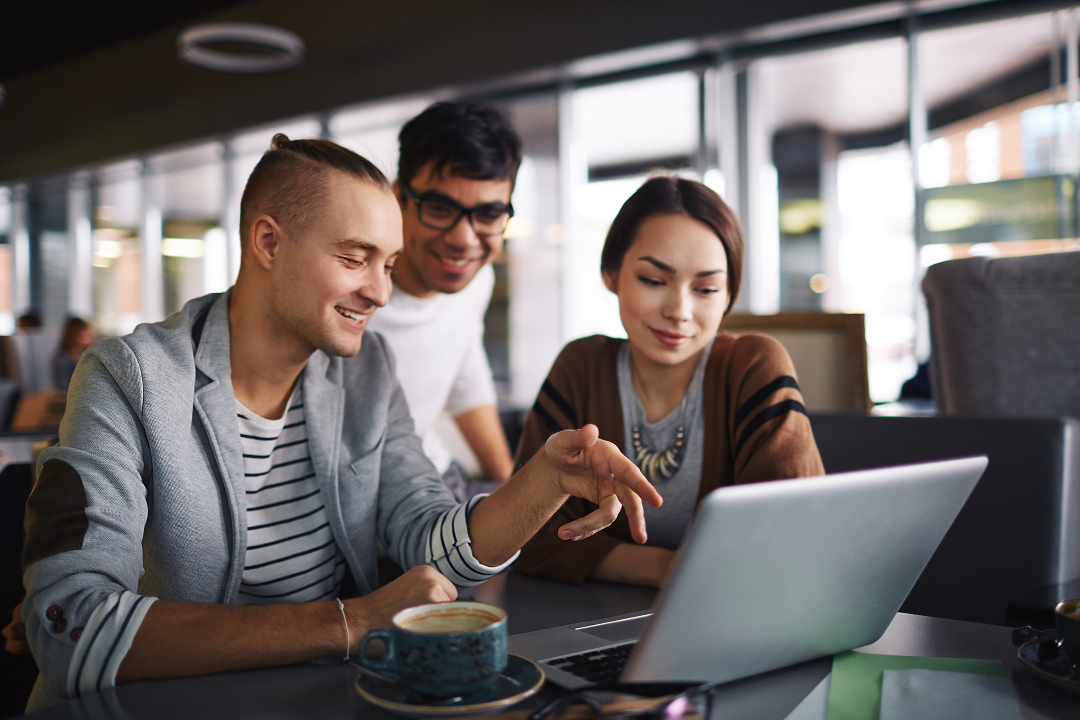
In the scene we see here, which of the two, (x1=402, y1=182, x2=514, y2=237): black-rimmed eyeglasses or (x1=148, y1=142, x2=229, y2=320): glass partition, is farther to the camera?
(x1=148, y1=142, x2=229, y2=320): glass partition

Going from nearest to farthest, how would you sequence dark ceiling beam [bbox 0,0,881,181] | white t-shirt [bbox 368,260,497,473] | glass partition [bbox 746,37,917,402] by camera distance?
white t-shirt [bbox 368,260,497,473], glass partition [bbox 746,37,917,402], dark ceiling beam [bbox 0,0,881,181]

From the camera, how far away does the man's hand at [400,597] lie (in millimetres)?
901

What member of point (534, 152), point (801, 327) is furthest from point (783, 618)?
point (534, 152)

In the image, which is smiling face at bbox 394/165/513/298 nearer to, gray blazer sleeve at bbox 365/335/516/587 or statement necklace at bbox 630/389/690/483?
gray blazer sleeve at bbox 365/335/516/587

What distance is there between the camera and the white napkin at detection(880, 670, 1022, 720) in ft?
2.27

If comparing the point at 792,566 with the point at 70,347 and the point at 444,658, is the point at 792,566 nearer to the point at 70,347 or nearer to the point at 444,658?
the point at 444,658

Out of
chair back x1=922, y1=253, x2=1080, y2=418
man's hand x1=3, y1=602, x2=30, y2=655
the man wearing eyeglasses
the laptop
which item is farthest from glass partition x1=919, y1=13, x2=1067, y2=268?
man's hand x1=3, y1=602, x2=30, y2=655

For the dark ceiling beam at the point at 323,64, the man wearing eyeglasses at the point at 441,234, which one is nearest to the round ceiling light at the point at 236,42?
the dark ceiling beam at the point at 323,64

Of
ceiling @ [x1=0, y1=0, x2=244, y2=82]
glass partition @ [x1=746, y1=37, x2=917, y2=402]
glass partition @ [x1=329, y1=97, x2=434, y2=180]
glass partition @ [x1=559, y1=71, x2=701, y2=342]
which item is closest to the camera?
glass partition @ [x1=746, y1=37, x2=917, y2=402]

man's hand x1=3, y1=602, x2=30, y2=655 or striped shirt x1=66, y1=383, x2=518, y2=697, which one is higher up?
striped shirt x1=66, y1=383, x2=518, y2=697

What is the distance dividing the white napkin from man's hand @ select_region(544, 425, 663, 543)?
10.8 inches

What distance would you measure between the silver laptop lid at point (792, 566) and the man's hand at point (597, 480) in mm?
182

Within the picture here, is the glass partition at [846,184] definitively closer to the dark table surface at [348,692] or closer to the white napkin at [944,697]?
the dark table surface at [348,692]

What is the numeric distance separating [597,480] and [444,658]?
0.42 metres
